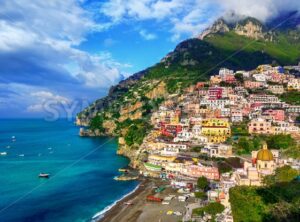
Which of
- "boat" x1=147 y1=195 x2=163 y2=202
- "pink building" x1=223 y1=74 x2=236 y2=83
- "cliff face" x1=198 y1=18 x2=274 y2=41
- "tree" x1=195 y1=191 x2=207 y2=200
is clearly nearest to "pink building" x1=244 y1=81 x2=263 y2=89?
"pink building" x1=223 y1=74 x2=236 y2=83

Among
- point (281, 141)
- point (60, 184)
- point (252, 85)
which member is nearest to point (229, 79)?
point (252, 85)

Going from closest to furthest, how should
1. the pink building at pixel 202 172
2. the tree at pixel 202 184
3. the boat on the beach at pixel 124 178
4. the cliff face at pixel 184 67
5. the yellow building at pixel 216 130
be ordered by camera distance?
the tree at pixel 202 184, the pink building at pixel 202 172, the boat on the beach at pixel 124 178, the yellow building at pixel 216 130, the cliff face at pixel 184 67

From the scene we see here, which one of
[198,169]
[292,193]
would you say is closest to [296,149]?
[198,169]

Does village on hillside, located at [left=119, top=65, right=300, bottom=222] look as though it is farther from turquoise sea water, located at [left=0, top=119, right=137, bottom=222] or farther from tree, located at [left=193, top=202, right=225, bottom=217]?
turquoise sea water, located at [left=0, top=119, right=137, bottom=222]

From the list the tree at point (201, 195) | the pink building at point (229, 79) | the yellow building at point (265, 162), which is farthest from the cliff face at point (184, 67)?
the yellow building at point (265, 162)

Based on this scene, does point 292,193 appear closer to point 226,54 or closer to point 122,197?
point 122,197

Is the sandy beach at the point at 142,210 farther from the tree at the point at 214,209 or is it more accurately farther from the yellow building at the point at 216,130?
the yellow building at the point at 216,130

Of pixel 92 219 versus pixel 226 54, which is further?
pixel 226 54
